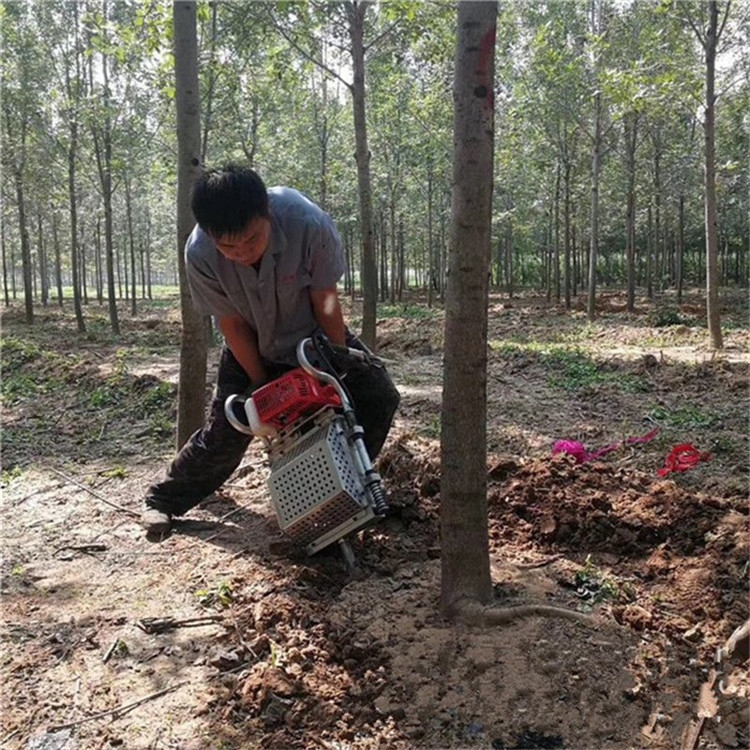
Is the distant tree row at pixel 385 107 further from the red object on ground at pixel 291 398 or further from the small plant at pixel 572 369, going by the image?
the red object on ground at pixel 291 398

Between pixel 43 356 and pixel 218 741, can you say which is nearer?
pixel 218 741

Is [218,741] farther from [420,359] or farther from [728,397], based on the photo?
[420,359]

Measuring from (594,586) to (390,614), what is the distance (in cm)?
83

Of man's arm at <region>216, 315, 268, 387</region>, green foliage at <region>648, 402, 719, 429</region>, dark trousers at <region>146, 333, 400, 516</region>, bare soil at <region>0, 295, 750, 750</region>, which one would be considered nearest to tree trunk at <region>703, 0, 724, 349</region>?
green foliage at <region>648, 402, 719, 429</region>

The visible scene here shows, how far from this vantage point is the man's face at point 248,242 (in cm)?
263

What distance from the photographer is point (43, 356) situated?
37.4 feet

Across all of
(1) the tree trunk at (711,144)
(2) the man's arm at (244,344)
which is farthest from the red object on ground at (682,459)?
(1) the tree trunk at (711,144)

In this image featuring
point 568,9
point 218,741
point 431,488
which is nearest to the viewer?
point 218,741

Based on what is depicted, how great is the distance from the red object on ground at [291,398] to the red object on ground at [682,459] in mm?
2566

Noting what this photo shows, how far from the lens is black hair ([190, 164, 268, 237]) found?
2541 millimetres

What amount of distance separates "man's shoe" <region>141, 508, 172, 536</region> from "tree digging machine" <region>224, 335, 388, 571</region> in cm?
116

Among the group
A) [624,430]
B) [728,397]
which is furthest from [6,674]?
[728,397]

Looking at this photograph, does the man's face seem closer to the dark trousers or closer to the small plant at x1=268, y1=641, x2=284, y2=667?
the dark trousers

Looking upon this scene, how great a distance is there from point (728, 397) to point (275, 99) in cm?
1344
